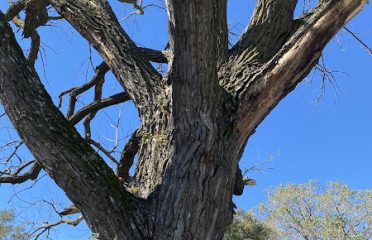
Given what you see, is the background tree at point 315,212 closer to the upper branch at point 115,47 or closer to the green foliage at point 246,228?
the green foliage at point 246,228

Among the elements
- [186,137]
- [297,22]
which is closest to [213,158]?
[186,137]

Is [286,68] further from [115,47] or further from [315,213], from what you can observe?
[315,213]

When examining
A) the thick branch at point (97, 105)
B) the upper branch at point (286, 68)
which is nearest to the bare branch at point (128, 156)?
the thick branch at point (97, 105)

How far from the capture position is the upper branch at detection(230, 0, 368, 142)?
3.24 metres

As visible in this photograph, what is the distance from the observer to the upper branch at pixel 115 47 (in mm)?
3385

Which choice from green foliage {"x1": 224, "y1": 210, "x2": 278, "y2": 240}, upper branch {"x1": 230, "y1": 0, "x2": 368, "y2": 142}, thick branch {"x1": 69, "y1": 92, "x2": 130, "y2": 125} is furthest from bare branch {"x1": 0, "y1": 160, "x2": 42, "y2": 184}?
green foliage {"x1": 224, "y1": 210, "x2": 278, "y2": 240}

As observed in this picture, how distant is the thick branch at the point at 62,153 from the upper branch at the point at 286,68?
3.41 feet

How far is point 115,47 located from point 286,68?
134cm

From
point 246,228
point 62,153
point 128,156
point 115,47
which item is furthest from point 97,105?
point 246,228

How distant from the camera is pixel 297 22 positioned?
3.72 meters

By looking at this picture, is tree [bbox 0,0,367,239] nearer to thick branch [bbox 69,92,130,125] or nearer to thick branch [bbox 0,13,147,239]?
thick branch [bbox 0,13,147,239]

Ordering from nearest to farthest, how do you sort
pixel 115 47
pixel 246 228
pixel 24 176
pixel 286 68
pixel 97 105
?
pixel 286 68 → pixel 115 47 → pixel 24 176 → pixel 97 105 → pixel 246 228

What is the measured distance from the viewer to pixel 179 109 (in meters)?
3.00

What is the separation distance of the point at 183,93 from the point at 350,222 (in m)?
16.9
